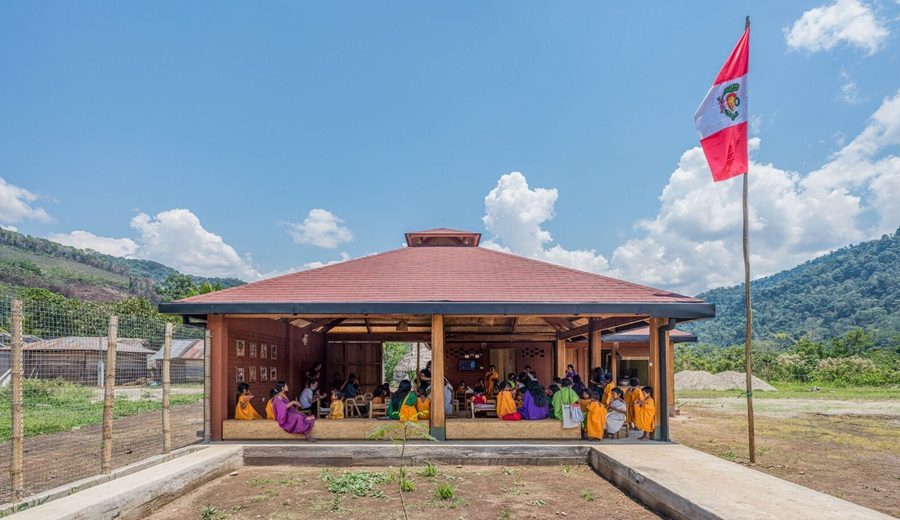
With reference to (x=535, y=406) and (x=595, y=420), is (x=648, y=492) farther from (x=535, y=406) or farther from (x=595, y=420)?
(x=535, y=406)

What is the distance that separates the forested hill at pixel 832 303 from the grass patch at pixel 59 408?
53201mm

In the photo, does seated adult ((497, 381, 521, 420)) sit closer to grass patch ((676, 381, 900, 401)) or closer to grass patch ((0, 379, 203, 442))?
grass patch ((0, 379, 203, 442))

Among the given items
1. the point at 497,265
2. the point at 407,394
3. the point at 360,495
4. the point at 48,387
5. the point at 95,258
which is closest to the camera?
the point at 360,495

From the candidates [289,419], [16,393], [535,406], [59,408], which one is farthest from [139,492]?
[59,408]

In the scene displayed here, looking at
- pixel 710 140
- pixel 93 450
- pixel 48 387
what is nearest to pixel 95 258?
pixel 48 387

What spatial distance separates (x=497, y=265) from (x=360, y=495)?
708 centimetres

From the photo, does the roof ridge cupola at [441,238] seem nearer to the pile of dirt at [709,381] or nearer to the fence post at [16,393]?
the fence post at [16,393]

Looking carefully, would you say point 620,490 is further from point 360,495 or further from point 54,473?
point 54,473

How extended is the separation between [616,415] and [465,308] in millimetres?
3480

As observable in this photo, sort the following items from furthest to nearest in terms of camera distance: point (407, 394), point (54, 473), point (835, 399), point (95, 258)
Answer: point (95, 258), point (835, 399), point (407, 394), point (54, 473)

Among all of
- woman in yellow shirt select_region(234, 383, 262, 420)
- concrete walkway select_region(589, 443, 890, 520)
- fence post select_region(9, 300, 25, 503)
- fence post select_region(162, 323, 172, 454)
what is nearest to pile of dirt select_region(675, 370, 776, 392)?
concrete walkway select_region(589, 443, 890, 520)

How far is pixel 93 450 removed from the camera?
11711 millimetres

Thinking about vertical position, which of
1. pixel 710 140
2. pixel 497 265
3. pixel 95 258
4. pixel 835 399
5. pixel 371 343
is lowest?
pixel 835 399

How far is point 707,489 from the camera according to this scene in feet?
23.6
